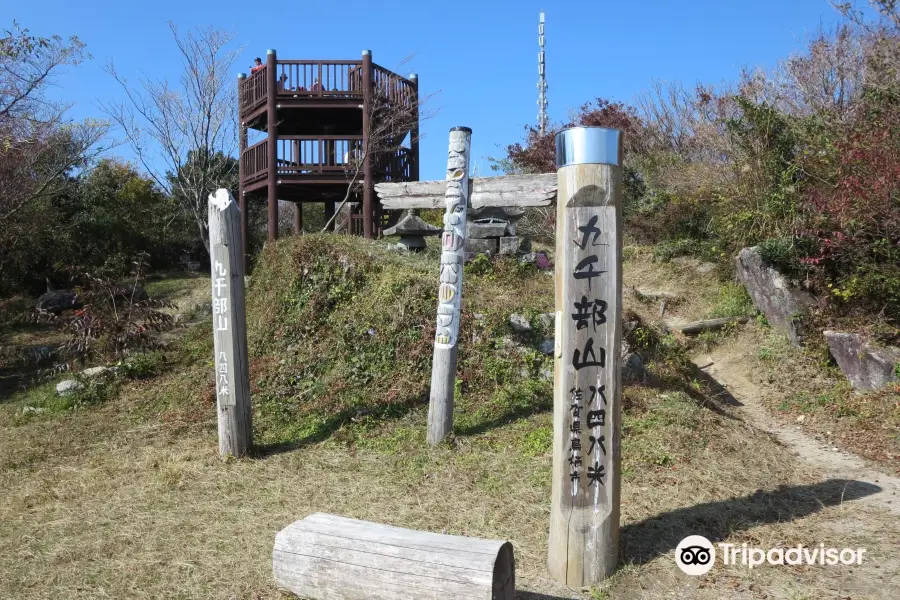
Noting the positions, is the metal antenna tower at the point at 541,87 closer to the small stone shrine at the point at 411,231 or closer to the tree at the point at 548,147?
the tree at the point at 548,147

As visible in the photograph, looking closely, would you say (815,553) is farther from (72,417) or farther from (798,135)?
(798,135)

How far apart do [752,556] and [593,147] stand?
2.54 m

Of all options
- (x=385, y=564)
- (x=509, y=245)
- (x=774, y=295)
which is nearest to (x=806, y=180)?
(x=774, y=295)

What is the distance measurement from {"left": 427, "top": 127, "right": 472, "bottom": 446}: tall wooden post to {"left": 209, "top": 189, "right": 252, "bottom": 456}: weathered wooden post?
1713mm

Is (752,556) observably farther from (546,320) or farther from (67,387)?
(67,387)

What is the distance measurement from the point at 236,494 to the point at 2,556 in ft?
4.83

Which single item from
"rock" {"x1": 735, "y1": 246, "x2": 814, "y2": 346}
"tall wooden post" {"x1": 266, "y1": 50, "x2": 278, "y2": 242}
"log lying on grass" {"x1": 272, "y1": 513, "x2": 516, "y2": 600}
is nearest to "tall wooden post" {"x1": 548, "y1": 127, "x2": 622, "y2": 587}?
"log lying on grass" {"x1": 272, "y1": 513, "x2": 516, "y2": 600}

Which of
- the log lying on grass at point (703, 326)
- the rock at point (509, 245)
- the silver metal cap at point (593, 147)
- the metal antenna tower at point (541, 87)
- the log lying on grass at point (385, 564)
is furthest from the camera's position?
the metal antenna tower at point (541, 87)

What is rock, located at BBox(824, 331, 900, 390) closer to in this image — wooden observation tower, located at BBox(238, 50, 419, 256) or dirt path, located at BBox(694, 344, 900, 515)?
dirt path, located at BBox(694, 344, 900, 515)

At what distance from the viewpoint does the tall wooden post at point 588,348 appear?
133 inches

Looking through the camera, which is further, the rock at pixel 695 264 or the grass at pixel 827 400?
the rock at pixel 695 264

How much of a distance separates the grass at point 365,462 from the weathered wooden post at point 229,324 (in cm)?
29

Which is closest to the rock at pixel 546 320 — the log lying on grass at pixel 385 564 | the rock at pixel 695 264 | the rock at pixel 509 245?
the rock at pixel 509 245

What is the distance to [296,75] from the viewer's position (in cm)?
1305
